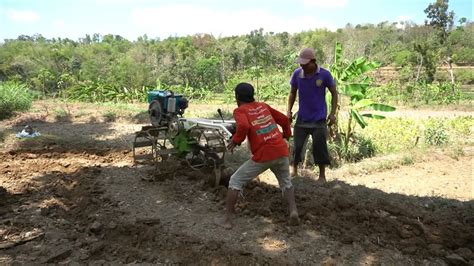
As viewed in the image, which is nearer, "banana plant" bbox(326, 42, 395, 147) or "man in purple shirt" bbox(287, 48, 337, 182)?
"man in purple shirt" bbox(287, 48, 337, 182)

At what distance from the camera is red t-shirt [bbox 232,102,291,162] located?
11.5ft

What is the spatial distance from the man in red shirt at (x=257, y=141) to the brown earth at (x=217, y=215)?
340 millimetres

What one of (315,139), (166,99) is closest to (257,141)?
(315,139)

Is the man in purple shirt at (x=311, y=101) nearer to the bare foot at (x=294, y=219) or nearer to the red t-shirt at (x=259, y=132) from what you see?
the red t-shirt at (x=259, y=132)

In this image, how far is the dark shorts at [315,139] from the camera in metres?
4.80

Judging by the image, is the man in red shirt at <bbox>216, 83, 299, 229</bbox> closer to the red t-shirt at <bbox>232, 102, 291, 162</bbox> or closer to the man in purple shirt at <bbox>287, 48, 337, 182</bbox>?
the red t-shirt at <bbox>232, 102, 291, 162</bbox>

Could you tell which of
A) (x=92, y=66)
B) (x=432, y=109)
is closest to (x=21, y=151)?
(x=432, y=109)

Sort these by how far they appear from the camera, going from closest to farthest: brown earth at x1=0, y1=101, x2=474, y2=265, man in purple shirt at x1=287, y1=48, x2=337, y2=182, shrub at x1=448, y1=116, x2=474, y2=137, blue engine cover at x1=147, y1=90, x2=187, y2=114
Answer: brown earth at x1=0, y1=101, x2=474, y2=265
man in purple shirt at x1=287, y1=48, x2=337, y2=182
blue engine cover at x1=147, y1=90, x2=187, y2=114
shrub at x1=448, y1=116, x2=474, y2=137

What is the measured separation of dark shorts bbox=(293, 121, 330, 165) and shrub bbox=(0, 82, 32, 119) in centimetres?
1053

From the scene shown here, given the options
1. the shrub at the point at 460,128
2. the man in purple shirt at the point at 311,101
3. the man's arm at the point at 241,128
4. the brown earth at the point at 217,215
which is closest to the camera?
the brown earth at the point at 217,215

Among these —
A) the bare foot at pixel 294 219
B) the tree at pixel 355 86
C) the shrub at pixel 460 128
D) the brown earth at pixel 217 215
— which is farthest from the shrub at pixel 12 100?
the shrub at pixel 460 128

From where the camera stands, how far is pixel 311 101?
15.4 ft

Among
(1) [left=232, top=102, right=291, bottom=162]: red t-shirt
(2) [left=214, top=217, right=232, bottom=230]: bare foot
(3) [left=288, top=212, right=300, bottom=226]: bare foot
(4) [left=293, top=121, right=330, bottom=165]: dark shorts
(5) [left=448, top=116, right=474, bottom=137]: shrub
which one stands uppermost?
(1) [left=232, top=102, right=291, bottom=162]: red t-shirt

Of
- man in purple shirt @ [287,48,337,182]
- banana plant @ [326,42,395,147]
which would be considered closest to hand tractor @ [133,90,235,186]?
man in purple shirt @ [287,48,337,182]
